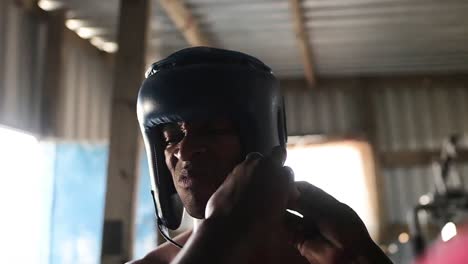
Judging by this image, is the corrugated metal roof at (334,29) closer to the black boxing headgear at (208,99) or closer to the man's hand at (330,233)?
the black boxing headgear at (208,99)

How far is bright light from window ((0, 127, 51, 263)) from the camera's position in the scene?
3.73 m

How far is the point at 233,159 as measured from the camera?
1.05 meters

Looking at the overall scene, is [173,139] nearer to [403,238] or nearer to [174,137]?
[174,137]

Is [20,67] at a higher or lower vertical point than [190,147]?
higher

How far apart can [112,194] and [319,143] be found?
10.3 feet

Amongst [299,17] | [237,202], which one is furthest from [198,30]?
[237,202]

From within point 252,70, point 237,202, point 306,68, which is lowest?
point 237,202

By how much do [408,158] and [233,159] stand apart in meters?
5.39

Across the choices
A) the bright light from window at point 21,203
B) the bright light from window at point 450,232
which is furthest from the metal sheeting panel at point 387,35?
the bright light from window at point 450,232

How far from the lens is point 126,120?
2.64 meters

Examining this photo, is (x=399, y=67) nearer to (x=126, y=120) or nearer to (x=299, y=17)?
(x=299, y=17)

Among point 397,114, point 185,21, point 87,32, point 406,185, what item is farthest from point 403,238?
point 87,32

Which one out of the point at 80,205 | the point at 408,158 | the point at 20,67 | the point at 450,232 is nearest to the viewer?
the point at 450,232

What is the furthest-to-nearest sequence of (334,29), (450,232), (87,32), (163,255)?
1. (87,32)
2. (334,29)
3. (163,255)
4. (450,232)
